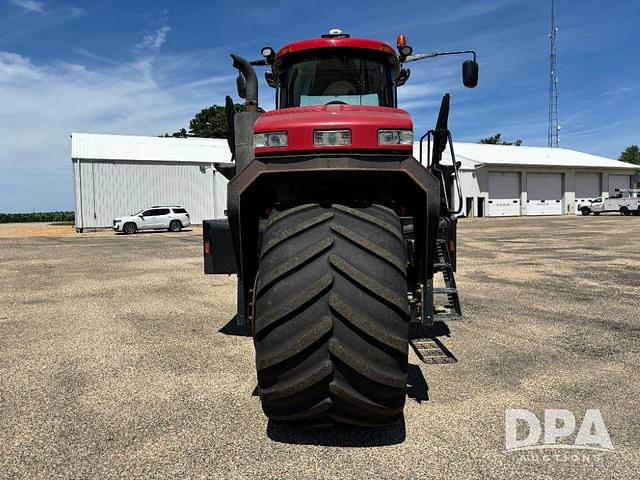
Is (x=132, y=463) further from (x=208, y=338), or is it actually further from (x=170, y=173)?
(x=170, y=173)

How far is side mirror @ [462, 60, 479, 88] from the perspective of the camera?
528 cm

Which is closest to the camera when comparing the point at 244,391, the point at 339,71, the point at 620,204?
the point at 244,391

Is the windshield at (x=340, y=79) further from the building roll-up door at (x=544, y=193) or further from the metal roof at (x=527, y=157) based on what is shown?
the building roll-up door at (x=544, y=193)

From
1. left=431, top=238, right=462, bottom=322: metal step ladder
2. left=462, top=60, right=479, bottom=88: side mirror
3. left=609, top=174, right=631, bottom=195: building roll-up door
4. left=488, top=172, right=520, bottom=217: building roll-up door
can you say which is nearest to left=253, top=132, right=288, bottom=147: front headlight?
left=431, top=238, right=462, bottom=322: metal step ladder

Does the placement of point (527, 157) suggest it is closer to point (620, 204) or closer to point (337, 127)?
point (620, 204)

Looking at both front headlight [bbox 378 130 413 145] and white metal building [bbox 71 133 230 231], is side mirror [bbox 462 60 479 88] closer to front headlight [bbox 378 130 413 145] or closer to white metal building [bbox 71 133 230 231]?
front headlight [bbox 378 130 413 145]

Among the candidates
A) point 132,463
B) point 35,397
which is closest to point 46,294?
point 35,397

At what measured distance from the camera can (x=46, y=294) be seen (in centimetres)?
973

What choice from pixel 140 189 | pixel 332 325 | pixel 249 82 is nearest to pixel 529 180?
pixel 140 189

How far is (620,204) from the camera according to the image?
43.1 m

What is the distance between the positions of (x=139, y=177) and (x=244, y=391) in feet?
109

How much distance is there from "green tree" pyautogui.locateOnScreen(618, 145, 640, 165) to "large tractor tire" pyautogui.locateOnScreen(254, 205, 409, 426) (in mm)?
A: 108420

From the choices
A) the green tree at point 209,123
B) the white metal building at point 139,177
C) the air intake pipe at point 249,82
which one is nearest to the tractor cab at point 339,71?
the air intake pipe at point 249,82

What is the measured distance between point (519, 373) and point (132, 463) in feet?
11.4
